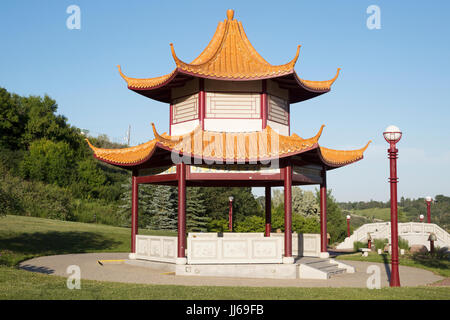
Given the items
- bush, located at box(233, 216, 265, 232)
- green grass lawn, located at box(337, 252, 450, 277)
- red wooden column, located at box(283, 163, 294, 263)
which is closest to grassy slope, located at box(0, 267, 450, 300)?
red wooden column, located at box(283, 163, 294, 263)

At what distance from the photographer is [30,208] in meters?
39.4

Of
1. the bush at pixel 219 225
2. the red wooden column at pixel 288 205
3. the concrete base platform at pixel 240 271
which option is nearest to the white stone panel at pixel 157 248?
the concrete base platform at pixel 240 271

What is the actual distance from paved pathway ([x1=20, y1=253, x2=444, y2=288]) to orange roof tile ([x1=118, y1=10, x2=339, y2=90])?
22.6 ft

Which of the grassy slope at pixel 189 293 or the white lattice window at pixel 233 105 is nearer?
the grassy slope at pixel 189 293

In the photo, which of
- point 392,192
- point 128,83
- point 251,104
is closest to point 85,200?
point 128,83

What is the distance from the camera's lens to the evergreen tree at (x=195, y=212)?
41.3m

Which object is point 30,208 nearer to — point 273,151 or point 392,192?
point 273,151

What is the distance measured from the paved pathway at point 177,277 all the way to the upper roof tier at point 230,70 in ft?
22.5

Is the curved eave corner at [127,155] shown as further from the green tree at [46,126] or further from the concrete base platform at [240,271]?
the green tree at [46,126]

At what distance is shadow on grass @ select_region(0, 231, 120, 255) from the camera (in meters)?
22.0

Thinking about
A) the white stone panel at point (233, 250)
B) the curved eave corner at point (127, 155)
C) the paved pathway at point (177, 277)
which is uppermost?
the curved eave corner at point (127, 155)

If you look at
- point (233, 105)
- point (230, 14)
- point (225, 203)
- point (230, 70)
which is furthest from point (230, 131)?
point (225, 203)

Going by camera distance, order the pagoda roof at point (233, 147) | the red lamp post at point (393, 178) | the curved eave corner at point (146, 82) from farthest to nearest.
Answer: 1. the curved eave corner at point (146, 82)
2. the pagoda roof at point (233, 147)
3. the red lamp post at point (393, 178)

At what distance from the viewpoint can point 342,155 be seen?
60.0 feet
